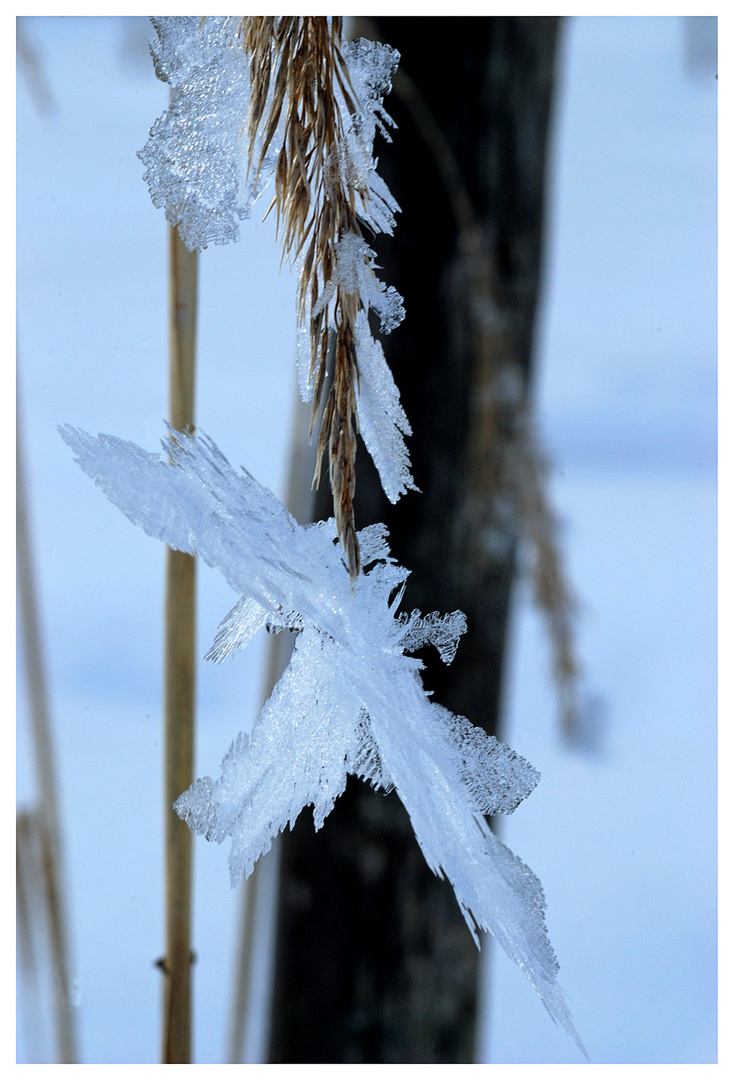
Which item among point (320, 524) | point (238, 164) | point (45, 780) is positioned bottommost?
point (45, 780)

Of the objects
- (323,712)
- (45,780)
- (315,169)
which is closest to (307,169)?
(315,169)

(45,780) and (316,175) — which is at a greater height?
(316,175)

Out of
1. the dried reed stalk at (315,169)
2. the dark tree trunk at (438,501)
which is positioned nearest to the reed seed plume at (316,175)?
the dried reed stalk at (315,169)

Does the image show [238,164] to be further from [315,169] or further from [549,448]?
[549,448]

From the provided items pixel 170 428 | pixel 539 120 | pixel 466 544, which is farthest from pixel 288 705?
pixel 539 120

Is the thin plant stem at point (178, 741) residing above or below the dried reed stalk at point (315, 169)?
below

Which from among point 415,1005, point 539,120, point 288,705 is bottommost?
point 415,1005

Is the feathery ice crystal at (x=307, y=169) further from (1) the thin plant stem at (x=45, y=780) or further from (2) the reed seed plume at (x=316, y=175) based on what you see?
(1) the thin plant stem at (x=45, y=780)

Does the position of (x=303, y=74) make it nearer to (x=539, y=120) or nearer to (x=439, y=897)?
(x=539, y=120)
